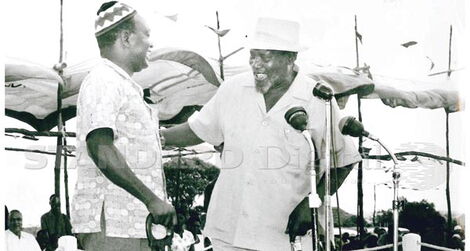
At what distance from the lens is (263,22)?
3.62 m

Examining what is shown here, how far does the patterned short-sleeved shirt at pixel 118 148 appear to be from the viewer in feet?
11.2

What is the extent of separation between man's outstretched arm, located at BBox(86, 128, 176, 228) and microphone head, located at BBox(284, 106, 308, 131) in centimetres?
65

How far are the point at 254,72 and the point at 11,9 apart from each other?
1106mm

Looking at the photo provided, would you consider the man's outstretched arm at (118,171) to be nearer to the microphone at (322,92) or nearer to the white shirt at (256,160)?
the white shirt at (256,160)

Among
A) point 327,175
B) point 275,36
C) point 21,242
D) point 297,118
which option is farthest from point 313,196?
point 21,242

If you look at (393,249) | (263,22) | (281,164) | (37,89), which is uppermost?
(263,22)

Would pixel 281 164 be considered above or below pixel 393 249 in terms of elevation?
above

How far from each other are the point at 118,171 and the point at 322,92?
961 millimetres

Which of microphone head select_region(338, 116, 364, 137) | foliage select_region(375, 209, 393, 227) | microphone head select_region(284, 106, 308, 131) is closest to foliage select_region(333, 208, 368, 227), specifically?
foliage select_region(375, 209, 393, 227)

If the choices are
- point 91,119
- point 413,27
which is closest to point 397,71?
point 413,27

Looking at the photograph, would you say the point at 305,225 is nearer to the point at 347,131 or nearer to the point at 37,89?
the point at 347,131

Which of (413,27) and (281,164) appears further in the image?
(413,27)

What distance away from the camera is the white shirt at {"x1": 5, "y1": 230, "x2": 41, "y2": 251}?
3.49m

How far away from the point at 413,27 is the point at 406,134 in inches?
20.2
